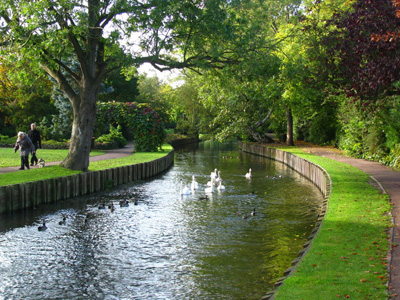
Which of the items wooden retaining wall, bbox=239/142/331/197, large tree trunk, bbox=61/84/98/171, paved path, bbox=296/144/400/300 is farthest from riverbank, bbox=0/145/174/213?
paved path, bbox=296/144/400/300

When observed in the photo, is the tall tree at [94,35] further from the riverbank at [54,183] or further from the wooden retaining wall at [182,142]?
the wooden retaining wall at [182,142]

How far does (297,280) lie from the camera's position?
7.88 meters

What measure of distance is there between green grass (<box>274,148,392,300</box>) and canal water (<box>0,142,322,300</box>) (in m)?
1.21

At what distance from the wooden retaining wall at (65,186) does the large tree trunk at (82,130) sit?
0.96 metres

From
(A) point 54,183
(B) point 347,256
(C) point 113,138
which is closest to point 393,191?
(B) point 347,256

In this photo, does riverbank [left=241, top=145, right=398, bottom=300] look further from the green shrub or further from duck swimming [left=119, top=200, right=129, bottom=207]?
the green shrub

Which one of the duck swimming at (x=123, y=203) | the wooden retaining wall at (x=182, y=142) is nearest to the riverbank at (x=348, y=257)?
the duck swimming at (x=123, y=203)

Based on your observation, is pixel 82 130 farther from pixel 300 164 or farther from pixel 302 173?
pixel 300 164

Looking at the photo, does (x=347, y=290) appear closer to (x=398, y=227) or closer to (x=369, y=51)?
(x=398, y=227)

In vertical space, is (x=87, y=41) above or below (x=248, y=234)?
above

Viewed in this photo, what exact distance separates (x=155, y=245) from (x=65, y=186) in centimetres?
787

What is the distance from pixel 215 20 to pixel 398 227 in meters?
12.4

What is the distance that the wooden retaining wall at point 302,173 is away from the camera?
8925 mm

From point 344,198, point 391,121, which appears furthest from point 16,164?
point 391,121
